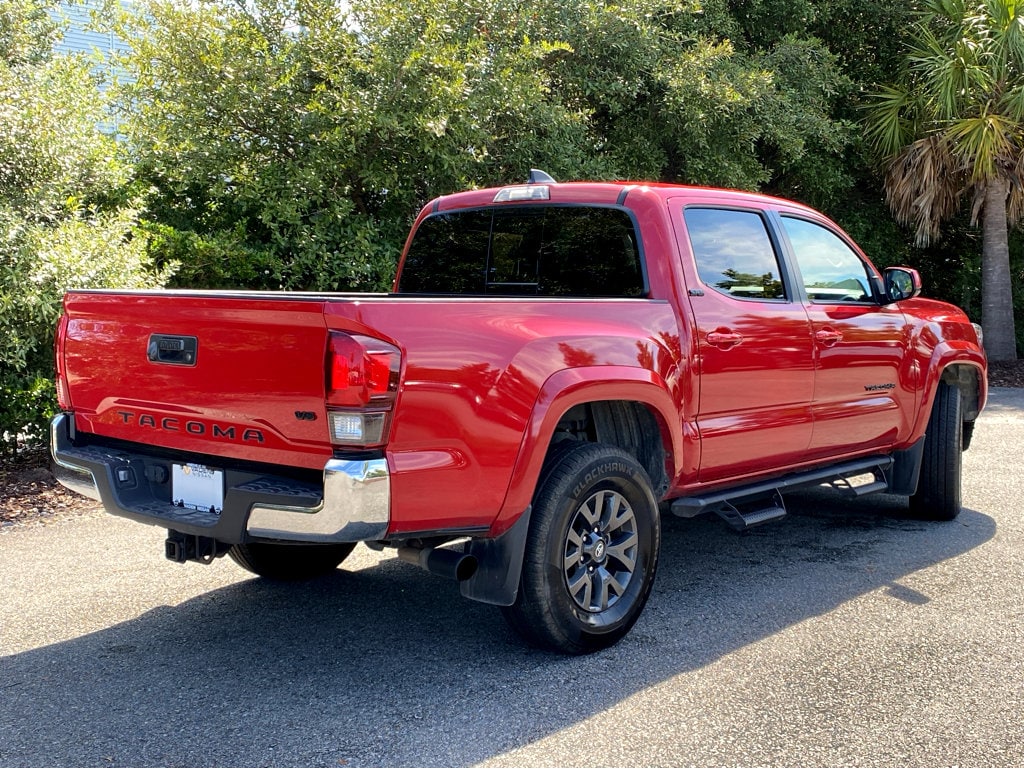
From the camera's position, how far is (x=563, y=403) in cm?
385

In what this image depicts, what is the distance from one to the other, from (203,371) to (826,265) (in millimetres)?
3471

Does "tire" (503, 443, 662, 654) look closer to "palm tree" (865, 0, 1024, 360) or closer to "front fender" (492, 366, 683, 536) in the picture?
"front fender" (492, 366, 683, 536)

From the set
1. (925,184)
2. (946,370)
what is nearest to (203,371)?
(946,370)

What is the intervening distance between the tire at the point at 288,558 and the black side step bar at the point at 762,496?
170 cm

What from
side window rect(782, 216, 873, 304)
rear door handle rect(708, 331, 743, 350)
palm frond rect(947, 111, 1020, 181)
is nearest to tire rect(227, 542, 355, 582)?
rear door handle rect(708, 331, 743, 350)

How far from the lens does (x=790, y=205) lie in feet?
Answer: 18.0

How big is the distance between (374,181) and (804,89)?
24.4 ft

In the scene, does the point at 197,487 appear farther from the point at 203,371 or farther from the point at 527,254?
the point at 527,254

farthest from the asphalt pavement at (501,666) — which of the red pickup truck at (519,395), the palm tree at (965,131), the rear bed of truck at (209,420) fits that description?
the palm tree at (965,131)

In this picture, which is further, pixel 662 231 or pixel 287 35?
pixel 287 35

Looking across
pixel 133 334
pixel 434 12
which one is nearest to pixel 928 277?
pixel 434 12

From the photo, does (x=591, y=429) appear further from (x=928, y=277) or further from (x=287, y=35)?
(x=928, y=277)

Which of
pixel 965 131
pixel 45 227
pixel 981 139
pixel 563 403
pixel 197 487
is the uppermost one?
pixel 965 131

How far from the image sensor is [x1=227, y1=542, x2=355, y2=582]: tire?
4863mm
